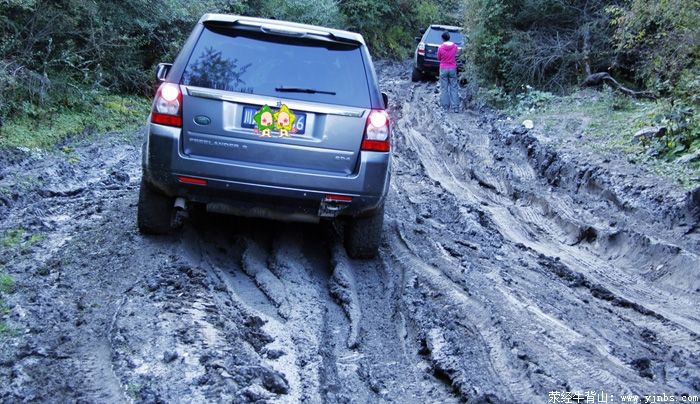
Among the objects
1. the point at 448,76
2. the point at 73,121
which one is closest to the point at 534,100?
the point at 448,76

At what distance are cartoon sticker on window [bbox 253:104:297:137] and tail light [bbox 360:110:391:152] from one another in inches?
23.7

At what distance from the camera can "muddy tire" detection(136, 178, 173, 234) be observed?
575 centimetres

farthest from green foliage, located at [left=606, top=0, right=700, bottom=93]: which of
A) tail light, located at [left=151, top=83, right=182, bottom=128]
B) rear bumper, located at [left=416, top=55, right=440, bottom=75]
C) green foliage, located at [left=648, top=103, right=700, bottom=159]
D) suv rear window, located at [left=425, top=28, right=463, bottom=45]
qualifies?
suv rear window, located at [left=425, top=28, right=463, bottom=45]

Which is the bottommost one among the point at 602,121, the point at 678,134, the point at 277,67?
the point at 602,121

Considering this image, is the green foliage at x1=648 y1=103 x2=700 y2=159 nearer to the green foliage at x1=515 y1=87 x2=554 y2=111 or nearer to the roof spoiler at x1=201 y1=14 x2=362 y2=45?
the green foliage at x1=515 y1=87 x2=554 y2=111

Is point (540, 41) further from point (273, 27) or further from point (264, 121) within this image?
point (264, 121)

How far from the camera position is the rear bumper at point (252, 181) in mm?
5363

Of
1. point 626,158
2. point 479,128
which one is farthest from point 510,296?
point 479,128

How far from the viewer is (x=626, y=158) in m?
9.44

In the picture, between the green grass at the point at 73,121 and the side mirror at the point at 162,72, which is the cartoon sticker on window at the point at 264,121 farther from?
the green grass at the point at 73,121

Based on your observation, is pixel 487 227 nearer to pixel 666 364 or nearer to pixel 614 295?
pixel 614 295

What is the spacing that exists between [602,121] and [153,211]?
812cm

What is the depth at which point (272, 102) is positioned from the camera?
17.7 feet

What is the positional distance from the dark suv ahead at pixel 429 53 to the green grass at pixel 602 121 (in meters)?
7.47
